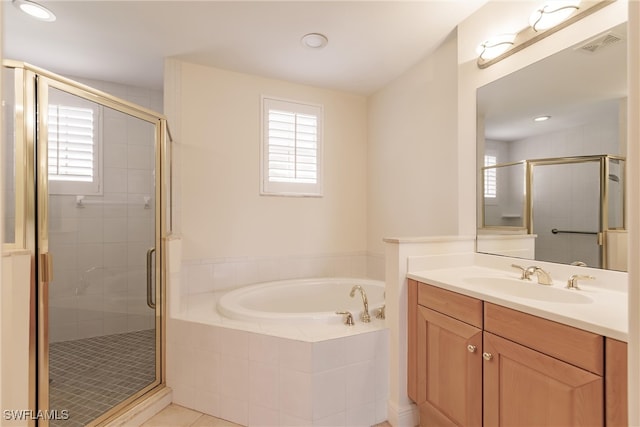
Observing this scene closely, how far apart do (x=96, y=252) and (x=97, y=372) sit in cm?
75

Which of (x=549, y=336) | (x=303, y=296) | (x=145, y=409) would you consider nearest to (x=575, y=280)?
(x=549, y=336)

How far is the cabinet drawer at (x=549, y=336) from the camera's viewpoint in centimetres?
90

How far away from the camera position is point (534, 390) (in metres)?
1.05

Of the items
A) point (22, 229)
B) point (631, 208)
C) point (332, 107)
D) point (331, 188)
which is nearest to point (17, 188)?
point (22, 229)

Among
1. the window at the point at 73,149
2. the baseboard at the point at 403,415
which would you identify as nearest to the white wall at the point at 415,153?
the baseboard at the point at 403,415

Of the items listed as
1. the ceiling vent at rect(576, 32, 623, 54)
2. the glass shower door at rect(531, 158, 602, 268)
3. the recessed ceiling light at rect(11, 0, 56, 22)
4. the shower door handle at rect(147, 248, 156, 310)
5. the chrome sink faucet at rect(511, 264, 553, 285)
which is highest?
the recessed ceiling light at rect(11, 0, 56, 22)

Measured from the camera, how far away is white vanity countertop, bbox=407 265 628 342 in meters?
0.91

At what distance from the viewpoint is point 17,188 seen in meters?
1.25

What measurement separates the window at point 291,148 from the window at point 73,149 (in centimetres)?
122

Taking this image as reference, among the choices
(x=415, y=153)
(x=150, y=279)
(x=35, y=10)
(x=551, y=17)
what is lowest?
(x=150, y=279)

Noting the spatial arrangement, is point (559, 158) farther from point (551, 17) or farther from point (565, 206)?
point (551, 17)

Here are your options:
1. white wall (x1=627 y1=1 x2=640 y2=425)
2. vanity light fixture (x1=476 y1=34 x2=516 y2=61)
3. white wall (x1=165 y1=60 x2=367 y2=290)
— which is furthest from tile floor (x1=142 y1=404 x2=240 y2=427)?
vanity light fixture (x1=476 y1=34 x2=516 y2=61)

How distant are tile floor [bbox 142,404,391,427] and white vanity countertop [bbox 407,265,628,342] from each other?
Answer: 2.98 ft

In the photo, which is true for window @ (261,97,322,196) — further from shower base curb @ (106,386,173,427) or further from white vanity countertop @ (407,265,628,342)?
shower base curb @ (106,386,173,427)
